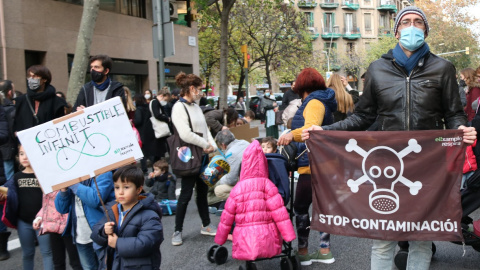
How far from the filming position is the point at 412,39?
3504 mm

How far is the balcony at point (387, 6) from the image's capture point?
240ft

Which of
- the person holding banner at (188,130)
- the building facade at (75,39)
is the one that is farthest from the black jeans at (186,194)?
the building facade at (75,39)

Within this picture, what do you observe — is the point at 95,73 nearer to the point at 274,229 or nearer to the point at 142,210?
the point at 142,210

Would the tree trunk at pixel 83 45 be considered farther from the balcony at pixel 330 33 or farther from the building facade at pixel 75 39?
the balcony at pixel 330 33

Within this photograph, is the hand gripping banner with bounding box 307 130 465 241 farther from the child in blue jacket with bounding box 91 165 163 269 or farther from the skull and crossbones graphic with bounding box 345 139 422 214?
the child in blue jacket with bounding box 91 165 163 269

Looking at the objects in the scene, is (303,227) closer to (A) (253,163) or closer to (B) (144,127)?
(A) (253,163)

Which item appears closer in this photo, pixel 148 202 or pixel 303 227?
pixel 148 202

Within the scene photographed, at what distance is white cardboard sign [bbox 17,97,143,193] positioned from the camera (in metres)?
3.47

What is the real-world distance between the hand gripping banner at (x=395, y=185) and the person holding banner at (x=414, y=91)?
0.13 meters

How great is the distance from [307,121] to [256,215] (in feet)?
3.18

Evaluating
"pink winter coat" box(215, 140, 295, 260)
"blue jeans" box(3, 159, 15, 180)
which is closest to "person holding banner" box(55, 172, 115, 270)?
"pink winter coat" box(215, 140, 295, 260)

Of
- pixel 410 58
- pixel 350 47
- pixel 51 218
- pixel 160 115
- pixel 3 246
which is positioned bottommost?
pixel 3 246

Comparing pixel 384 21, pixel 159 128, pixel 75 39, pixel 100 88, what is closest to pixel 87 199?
pixel 100 88

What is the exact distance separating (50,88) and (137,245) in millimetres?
3065
